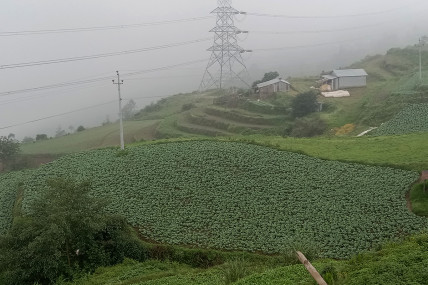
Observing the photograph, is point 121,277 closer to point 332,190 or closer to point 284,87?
point 332,190

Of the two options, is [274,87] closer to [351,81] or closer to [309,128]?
[351,81]

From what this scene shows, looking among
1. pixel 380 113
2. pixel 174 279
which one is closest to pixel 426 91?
pixel 380 113

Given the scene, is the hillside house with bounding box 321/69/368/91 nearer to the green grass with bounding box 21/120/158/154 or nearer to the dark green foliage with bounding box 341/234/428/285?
the green grass with bounding box 21/120/158/154

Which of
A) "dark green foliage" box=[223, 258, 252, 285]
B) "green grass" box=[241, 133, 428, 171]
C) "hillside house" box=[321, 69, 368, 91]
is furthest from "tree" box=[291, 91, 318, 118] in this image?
"dark green foliage" box=[223, 258, 252, 285]

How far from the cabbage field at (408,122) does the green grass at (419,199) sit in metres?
15.5

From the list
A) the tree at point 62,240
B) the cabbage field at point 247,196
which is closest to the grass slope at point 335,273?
the tree at point 62,240

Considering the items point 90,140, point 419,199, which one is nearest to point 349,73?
point 90,140

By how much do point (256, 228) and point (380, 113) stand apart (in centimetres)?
3327

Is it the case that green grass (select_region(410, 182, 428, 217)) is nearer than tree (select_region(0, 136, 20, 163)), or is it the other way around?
green grass (select_region(410, 182, 428, 217))

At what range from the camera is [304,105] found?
57812 mm

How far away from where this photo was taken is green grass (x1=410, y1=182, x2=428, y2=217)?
77.2 ft

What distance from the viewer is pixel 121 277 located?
19.5 m

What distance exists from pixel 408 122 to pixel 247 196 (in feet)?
80.2

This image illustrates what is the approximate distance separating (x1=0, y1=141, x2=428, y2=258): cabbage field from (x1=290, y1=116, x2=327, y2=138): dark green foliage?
55.3 ft
